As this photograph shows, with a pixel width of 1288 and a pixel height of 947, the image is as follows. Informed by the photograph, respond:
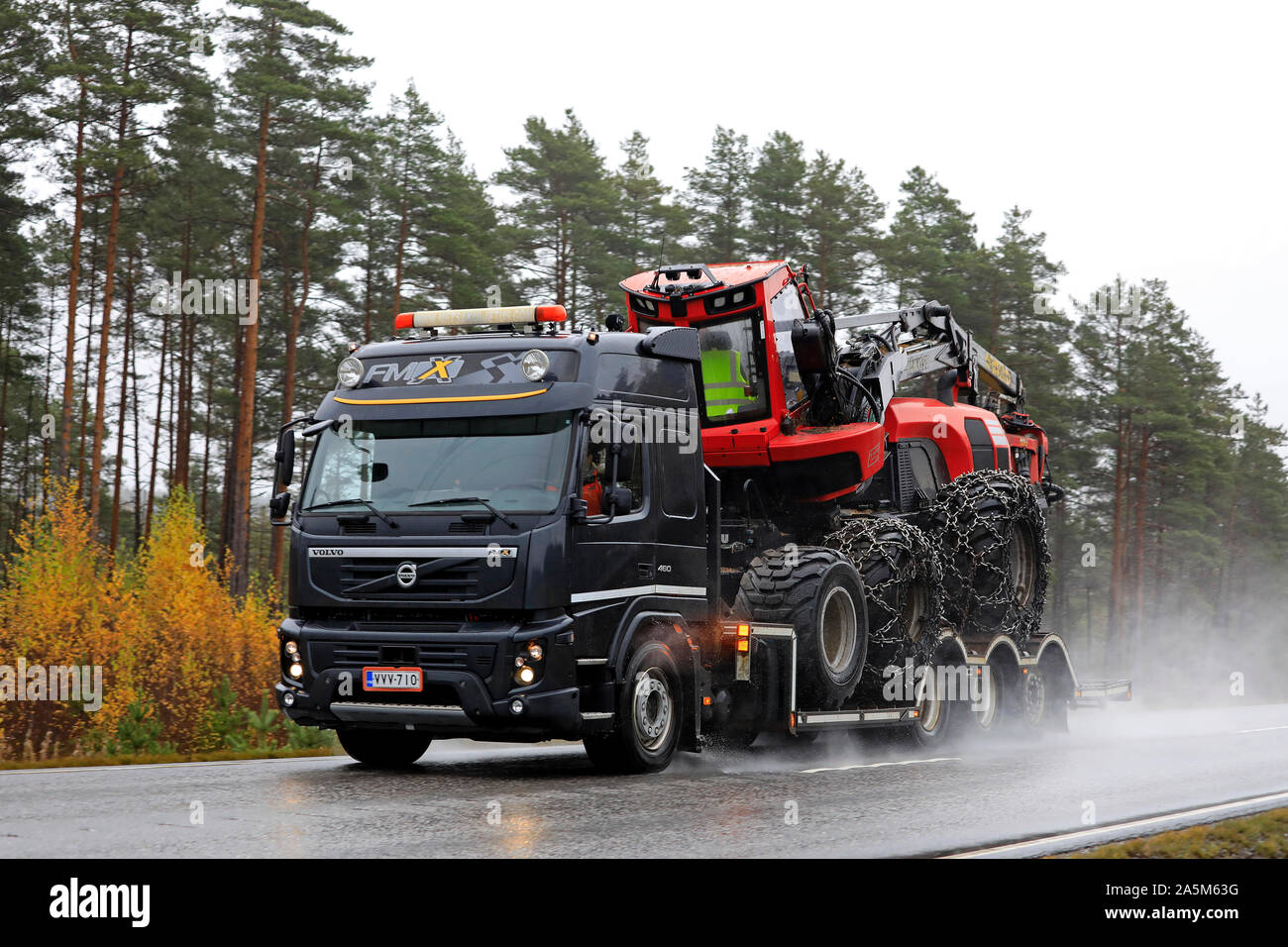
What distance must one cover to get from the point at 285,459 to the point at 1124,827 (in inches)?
260

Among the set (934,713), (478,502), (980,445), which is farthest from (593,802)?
(980,445)

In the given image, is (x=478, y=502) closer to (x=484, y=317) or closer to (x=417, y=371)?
(x=417, y=371)

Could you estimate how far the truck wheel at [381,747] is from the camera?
11012mm

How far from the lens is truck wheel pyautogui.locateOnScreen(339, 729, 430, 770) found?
434 inches

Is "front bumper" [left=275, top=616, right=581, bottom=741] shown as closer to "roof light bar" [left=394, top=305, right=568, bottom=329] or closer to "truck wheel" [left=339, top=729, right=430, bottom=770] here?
"truck wheel" [left=339, top=729, right=430, bottom=770]

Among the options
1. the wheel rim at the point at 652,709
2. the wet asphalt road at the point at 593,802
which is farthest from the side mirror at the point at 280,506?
the wheel rim at the point at 652,709

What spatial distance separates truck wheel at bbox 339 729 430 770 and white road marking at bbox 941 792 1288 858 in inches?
202

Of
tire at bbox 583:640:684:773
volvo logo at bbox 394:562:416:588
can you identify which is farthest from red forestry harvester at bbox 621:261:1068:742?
volvo logo at bbox 394:562:416:588

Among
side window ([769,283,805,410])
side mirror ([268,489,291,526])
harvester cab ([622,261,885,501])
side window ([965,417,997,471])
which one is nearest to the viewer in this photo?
side mirror ([268,489,291,526])

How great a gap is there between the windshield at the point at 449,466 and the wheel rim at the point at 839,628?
3.80m

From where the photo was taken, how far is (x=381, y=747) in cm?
1116

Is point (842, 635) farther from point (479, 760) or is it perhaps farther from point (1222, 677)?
point (1222, 677)
